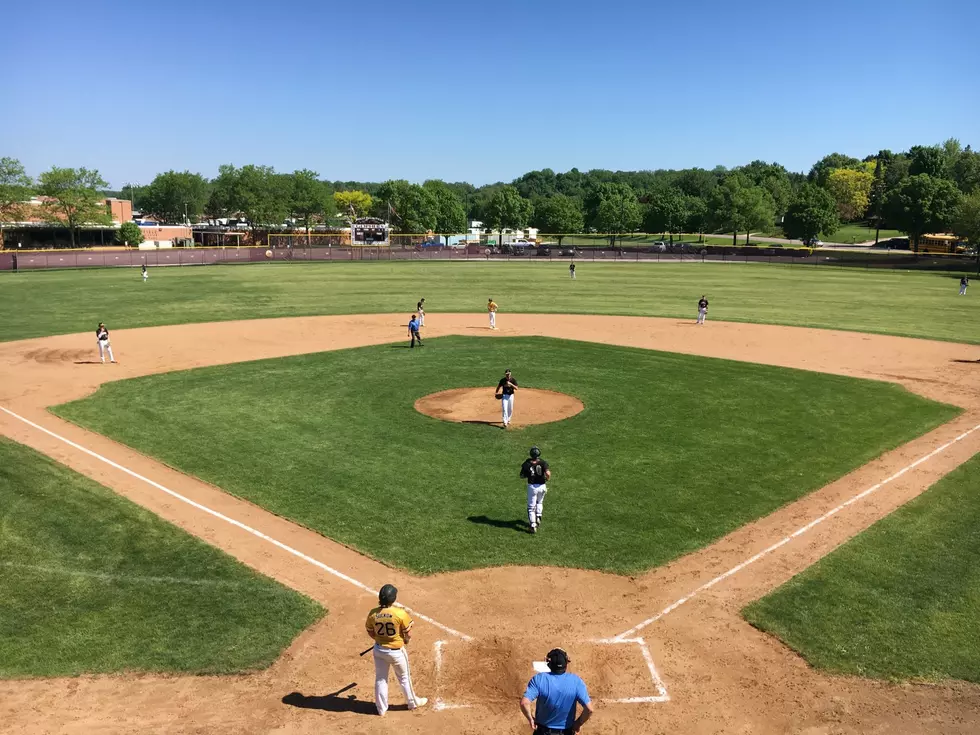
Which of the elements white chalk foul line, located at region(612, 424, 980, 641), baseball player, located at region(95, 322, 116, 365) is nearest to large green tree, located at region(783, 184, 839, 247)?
white chalk foul line, located at region(612, 424, 980, 641)

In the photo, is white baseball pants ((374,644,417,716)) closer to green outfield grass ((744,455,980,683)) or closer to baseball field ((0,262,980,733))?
baseball field ((0,262,980,733))

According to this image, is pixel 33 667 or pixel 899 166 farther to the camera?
pixel 899 166

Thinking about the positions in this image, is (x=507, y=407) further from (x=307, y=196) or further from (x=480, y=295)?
(x=307, y=196)

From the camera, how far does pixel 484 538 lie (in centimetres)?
1382

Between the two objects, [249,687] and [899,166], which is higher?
[899,166]

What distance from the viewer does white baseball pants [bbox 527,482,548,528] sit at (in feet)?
45.2

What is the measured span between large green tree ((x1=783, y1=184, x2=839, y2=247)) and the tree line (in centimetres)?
17

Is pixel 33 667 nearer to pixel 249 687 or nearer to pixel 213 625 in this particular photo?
pixel 213 625

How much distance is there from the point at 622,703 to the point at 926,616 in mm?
5679

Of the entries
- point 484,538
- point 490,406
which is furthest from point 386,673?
point 490,406

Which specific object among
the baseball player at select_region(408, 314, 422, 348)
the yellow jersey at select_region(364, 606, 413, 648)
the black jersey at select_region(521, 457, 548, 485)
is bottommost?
the yellow jersey at select_region(364, 606, 413, 648)

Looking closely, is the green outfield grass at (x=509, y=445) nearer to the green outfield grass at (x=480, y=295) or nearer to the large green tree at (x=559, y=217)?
the green outfield grass at (x=480, y=295)

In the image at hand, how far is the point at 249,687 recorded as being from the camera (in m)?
9.57

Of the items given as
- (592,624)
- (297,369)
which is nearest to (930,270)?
(297,369)
